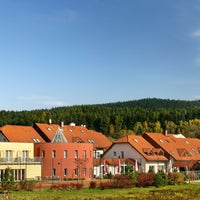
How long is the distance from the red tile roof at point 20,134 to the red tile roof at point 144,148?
44.9ft

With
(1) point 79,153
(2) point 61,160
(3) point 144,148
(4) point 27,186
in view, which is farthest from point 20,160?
(3) point 144,148

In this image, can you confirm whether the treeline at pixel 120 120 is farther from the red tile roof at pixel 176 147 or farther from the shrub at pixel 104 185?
the shrub at pixel 104 185

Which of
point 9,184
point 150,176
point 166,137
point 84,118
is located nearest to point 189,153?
point 166,137

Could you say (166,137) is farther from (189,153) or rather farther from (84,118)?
(84,118)

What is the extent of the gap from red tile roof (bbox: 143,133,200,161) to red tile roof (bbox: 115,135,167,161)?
6.14 feet

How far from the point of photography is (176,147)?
75125 millimetres

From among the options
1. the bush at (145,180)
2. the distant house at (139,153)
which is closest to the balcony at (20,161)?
the bush at (145,180)

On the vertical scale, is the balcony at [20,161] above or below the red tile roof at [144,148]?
below

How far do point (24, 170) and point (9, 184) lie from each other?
48.5 ft

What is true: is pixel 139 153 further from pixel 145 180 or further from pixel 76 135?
pixel 145 180

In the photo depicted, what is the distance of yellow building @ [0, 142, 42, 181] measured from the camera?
52.1 metres

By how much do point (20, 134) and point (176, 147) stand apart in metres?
27.9

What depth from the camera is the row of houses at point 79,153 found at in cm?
5456

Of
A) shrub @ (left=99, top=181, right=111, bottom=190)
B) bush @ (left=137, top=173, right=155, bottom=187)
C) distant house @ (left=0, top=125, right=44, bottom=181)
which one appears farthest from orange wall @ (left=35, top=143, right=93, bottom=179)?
shrub @ (left=99, top=181, right=111, bottom=190)
